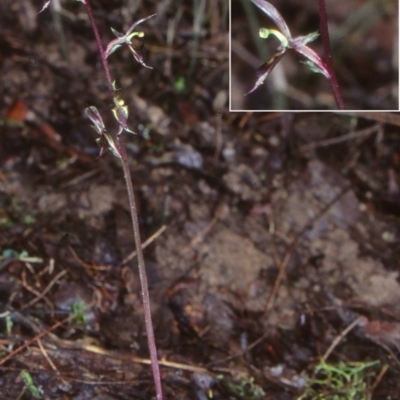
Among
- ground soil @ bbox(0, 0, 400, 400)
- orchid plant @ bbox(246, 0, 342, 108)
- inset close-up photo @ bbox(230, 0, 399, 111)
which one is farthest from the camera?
inset close-up photo @ bbox(230, 0, 399, 111)

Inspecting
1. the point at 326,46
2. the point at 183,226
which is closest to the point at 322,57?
the point at 183,226

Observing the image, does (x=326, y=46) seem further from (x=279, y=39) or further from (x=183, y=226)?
(x=183, y=226)

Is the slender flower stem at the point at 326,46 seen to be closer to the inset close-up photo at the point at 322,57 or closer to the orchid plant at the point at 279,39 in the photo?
the orchid plant at the point at 279,39

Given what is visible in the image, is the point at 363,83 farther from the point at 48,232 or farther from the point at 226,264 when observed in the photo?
the point at 48,232

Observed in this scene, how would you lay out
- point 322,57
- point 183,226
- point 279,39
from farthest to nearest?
point 322,57 → point 183,226 → point 279,39

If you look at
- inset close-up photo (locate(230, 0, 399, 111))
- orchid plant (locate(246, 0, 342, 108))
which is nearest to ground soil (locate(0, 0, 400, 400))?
orchid plant (locate(246, 0, 342, 108))

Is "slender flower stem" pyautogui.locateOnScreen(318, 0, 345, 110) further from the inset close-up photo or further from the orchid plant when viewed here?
the inset close-up photo
